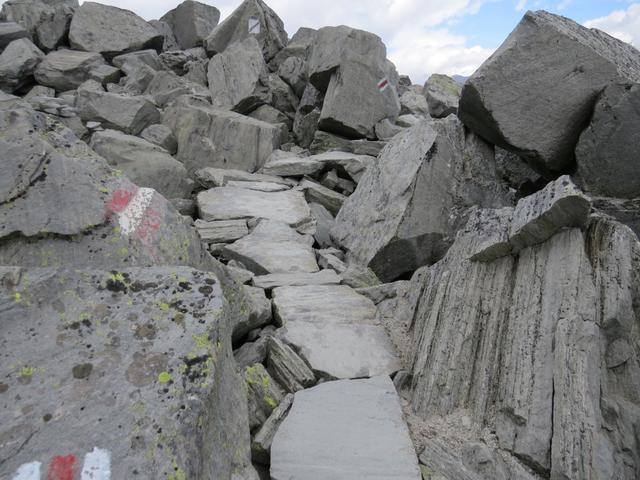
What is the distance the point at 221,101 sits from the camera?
1445 centimetres

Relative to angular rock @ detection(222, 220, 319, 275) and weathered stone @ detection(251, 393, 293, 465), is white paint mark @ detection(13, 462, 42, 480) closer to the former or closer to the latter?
weathered stone @ detection(251, 393, 293, 465)

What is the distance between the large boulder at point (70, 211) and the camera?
3330 mm

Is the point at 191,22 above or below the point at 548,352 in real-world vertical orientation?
above

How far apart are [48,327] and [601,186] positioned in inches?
252

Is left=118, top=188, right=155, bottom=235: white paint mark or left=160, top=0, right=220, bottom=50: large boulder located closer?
left=118, top=188, right=155, bottom=235: white paint mark

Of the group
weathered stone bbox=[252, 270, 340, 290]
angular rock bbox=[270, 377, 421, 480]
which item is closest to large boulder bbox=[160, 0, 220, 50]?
weathered stone bbox=[252, 270, 340, 290]

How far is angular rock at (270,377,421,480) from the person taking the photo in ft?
10.1

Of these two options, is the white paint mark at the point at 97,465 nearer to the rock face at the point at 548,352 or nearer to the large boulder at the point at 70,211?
the large boulder at the point at 70,211

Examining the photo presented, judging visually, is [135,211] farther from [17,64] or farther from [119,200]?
[17,64]

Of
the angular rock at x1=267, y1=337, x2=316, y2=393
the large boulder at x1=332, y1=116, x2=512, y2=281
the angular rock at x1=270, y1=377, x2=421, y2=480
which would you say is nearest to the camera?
the angular rock at x1=270, y1=377, x2=421, y2=480

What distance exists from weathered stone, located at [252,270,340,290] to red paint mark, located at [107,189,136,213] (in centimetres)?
237

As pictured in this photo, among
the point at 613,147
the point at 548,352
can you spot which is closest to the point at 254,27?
the point at 613,147

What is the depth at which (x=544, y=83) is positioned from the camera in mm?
6285

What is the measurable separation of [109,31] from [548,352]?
18.3 meters
